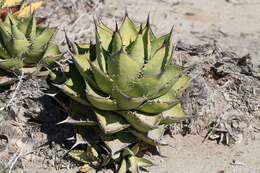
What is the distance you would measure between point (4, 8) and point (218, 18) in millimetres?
3639

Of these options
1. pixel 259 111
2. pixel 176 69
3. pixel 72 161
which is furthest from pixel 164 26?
pixel 72 161

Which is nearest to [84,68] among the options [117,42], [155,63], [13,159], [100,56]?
[100,56]

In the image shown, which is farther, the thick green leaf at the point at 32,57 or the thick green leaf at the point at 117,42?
the thick green leaf at the point at 32,57

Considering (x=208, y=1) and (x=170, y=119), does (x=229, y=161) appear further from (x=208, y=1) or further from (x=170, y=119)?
(x=208, y=1)

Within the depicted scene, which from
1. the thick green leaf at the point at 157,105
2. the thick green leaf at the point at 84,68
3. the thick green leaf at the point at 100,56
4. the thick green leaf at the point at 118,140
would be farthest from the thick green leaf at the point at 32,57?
the thick green leaf at the point at 157,105

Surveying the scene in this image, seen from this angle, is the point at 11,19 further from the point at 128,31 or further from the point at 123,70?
the point at 123,70

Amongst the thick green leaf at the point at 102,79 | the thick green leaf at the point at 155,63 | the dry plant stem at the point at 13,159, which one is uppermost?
the thick green leaf at the point at 155,63

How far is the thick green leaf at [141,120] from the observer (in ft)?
7.51

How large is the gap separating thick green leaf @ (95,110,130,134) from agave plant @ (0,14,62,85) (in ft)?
3.18

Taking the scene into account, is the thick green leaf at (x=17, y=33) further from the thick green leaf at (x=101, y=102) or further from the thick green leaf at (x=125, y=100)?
the thick green leaf at (x=125, y=100)

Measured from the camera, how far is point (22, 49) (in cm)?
296

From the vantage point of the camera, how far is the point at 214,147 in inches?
124

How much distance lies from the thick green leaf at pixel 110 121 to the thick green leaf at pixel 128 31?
638 mm

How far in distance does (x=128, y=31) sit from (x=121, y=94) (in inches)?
27.7
